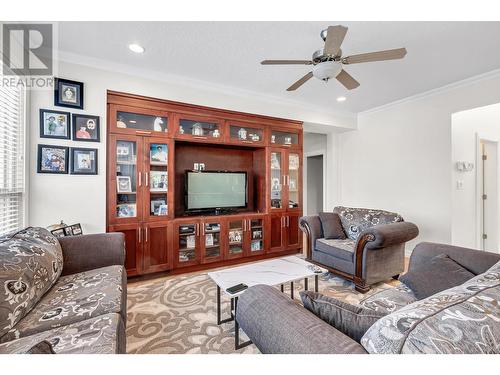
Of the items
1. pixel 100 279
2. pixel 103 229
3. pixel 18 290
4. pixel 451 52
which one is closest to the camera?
pixel 18 290

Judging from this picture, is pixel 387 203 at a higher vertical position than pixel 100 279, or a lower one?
higher

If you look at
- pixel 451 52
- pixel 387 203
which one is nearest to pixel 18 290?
pixel 451 52

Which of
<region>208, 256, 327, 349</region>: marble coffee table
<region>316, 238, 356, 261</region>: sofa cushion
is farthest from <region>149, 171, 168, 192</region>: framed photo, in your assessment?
<region>316, 238, 356, 261</region>: sofa cushion

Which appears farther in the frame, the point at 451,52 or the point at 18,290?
the point at 451,52

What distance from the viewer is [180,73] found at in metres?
2.86

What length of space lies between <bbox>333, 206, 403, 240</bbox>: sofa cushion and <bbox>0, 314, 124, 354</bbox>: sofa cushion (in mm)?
2664

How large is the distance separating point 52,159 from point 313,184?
5336mm

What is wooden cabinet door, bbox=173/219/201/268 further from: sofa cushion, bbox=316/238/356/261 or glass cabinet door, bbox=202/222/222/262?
sofa cushion, bbox=316/238/356/261

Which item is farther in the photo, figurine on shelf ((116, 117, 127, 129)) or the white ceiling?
figurine on shelf ((116, 117, 127, 129))

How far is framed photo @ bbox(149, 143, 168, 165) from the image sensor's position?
114 inches

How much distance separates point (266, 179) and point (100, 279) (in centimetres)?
255

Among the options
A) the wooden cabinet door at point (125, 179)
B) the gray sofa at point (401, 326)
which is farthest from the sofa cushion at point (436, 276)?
the wooden cabinet door at point (125, 179)

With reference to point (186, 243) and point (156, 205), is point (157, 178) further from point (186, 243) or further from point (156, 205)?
point (186, 243)
